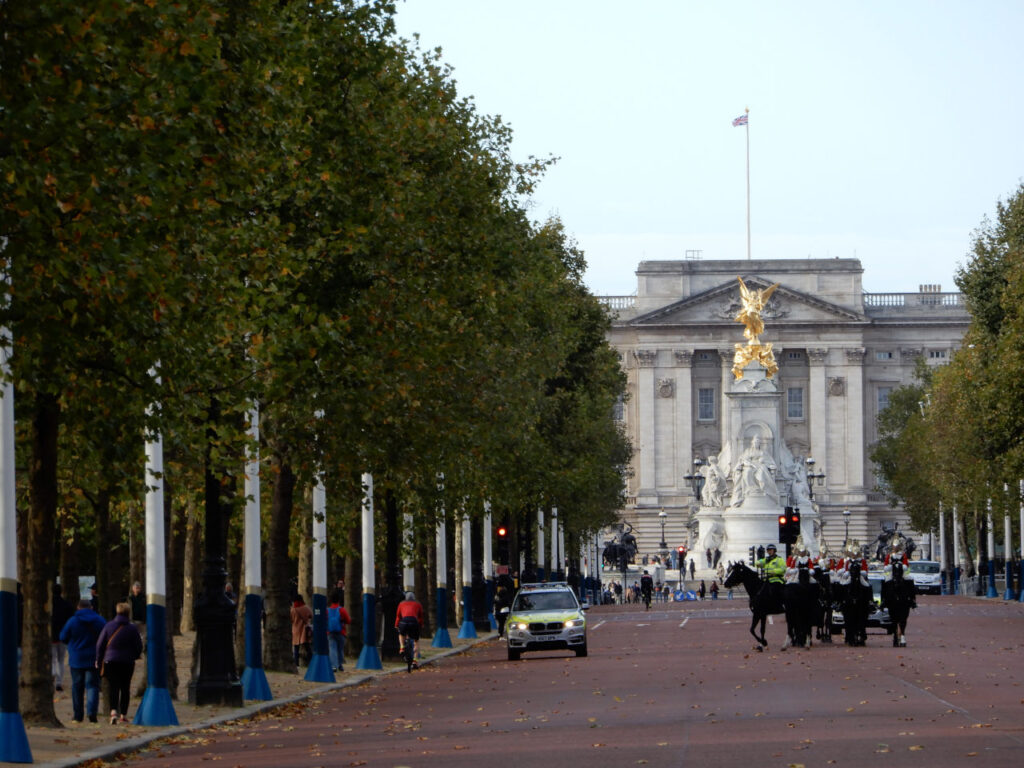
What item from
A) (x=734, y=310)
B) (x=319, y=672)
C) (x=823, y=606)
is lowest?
(x=319, y=672)

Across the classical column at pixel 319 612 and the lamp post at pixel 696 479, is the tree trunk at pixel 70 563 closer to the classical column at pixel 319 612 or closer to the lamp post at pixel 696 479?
the classical column at pixel 319 612

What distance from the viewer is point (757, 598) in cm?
4447

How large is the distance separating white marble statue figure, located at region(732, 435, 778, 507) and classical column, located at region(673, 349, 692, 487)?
197 ft

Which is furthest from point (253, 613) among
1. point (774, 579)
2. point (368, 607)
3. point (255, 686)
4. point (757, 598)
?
point (774, 579)

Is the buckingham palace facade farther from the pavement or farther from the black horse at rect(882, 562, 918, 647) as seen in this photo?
the pavement

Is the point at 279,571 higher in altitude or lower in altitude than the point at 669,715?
higher

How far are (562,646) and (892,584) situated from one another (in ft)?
23.7

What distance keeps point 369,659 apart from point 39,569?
56.6 feet

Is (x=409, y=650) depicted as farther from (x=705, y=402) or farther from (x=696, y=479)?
(x=705, y=402)

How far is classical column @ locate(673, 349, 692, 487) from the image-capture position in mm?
169125

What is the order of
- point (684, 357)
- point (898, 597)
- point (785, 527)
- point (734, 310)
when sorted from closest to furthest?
point (898, 597) < point (785, 527) < point (734, 310) < point (684, 357)

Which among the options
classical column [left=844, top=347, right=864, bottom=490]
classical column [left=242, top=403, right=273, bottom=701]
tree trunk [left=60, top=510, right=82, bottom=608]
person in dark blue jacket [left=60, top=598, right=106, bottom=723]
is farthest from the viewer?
classical column [left=844, top=347, right=864, bottom=490]

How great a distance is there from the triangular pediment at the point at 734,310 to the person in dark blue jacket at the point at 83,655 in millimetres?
141870

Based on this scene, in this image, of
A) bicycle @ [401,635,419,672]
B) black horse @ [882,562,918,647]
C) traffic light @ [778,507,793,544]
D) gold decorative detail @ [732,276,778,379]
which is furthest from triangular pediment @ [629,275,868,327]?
→ bicycle @ [401,635,419,672]
